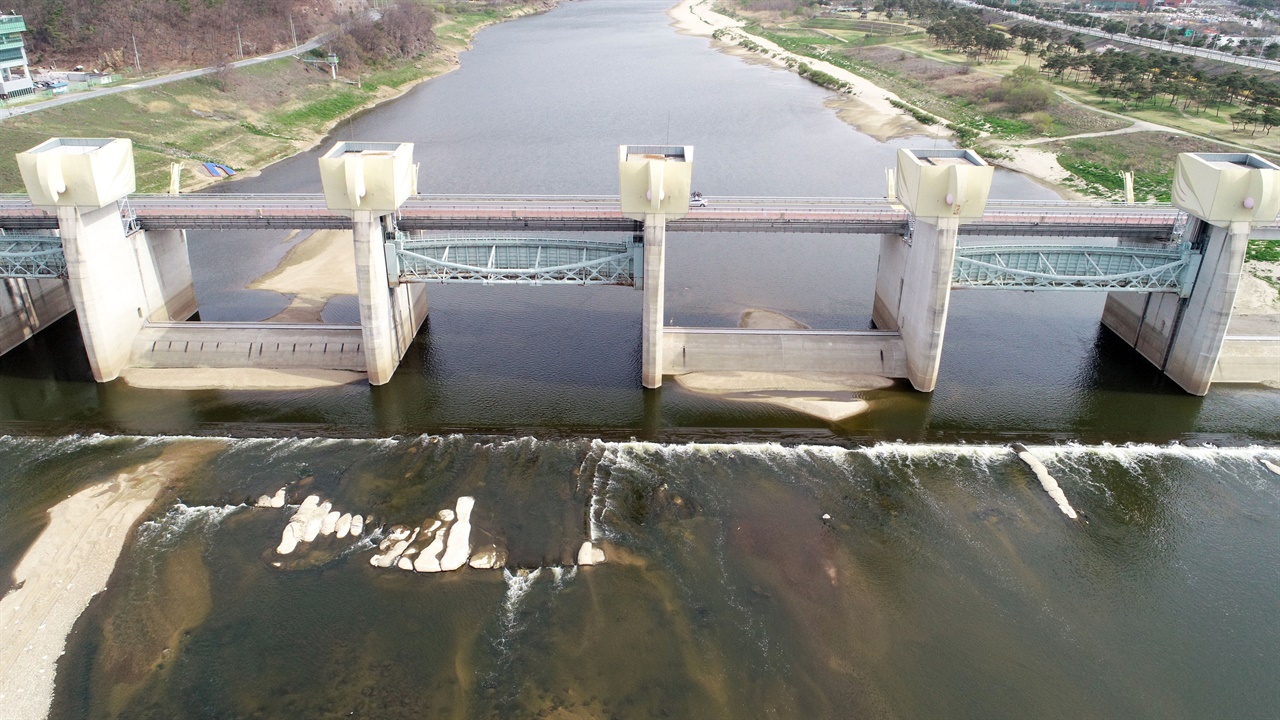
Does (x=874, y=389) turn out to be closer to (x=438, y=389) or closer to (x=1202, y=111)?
(x=438, y=389)

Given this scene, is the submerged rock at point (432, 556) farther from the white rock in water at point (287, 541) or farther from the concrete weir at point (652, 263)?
the concrete weir at point (652, 263)

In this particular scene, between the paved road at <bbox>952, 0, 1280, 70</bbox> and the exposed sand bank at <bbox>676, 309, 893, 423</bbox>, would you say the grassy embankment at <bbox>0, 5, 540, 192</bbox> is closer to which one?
the exposed sand bank at <bbox>676, 309, 893, 423</bbox>

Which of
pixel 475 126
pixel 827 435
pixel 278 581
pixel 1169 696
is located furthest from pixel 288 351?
pixel 475 126

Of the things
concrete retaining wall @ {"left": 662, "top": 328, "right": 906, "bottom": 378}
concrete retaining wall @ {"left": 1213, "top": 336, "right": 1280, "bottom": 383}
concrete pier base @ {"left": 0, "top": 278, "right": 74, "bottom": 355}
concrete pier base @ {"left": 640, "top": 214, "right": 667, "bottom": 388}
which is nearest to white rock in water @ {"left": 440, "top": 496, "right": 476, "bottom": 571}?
concrete pier base @ {"left": 640, "top": 214, "right": 667, "bottom": 388}

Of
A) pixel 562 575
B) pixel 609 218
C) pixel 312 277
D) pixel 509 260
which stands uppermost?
pixel 609 218

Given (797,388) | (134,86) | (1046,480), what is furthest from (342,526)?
(134,86)

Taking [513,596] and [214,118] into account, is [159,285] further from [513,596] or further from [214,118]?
[214,118]
